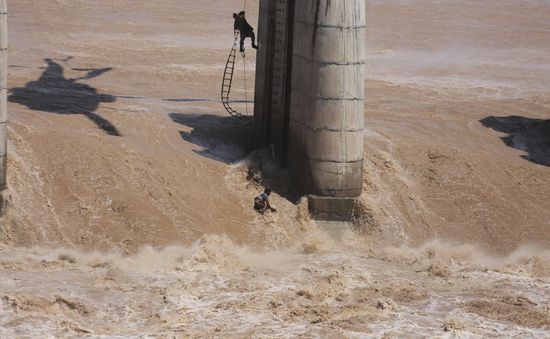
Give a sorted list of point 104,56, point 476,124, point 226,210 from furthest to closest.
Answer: point 104,56, point 476,124, point 226,210

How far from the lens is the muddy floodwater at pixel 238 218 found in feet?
71.3

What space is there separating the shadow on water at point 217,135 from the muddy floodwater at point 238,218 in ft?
0.22

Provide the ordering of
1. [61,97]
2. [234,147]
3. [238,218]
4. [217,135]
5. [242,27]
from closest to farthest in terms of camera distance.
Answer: [238,218] < [234,147] < [217,135] < [242,27] < [61,97]

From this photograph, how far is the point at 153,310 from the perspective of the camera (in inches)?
849

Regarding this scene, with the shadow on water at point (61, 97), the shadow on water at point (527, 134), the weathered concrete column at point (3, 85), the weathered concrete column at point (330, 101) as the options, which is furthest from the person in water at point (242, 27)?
the shadow on water at point (527, 134)

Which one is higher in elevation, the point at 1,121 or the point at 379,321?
the point at 1,121

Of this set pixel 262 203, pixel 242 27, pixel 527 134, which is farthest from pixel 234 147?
pixel 527 134

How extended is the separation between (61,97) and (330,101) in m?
8.81

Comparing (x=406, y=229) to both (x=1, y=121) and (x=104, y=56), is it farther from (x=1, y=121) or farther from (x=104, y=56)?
(x=104, y=56)

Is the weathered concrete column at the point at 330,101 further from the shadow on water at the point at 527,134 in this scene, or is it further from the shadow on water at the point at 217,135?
the shadow on water at the point at 527,134

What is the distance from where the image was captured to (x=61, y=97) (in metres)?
32.2

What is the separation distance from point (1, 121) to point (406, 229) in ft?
32.1

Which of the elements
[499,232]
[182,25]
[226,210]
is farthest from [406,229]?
[182,25]

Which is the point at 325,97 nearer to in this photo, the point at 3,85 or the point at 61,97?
the point at 3,85
